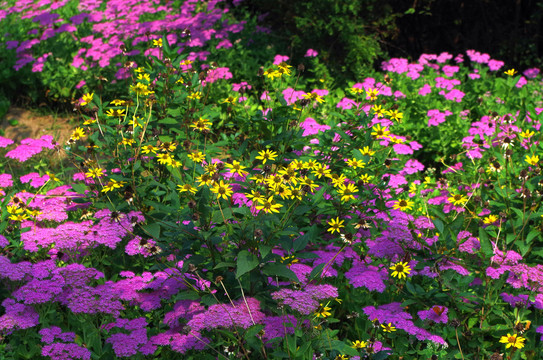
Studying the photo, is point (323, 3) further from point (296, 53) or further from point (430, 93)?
point (430, 93)

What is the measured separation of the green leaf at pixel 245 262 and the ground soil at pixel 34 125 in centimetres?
426

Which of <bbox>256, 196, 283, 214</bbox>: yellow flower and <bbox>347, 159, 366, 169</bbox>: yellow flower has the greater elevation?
<bbox>256, 196, 283, 214</bbox>: yellow flower

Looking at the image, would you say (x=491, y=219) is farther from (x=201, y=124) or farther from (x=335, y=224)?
(x=201, y=124)

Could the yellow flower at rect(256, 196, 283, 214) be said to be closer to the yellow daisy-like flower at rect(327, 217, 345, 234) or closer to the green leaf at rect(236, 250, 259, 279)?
the green leaf at rect(236, 250, 259, 279)

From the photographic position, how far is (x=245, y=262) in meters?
2.41

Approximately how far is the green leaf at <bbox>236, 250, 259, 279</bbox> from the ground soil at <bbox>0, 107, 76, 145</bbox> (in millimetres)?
4261

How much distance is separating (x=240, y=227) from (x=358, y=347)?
2.65 ft

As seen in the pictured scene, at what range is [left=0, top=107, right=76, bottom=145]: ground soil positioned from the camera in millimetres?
6480

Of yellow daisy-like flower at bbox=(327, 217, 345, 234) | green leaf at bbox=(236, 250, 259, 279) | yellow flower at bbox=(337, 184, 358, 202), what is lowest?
yellow daisy-like flower at bbox=(327, 217, 345, 234)

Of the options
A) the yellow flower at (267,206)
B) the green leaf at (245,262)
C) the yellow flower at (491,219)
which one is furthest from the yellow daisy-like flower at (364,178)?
the green leaf at (245,262)

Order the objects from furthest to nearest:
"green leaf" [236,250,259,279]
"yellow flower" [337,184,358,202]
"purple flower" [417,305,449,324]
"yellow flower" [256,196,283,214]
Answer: "yellow flower" [337,184,358,202], "purple flower" [417,305,449,324], "yellow flower" [256,196,283,214], "green leaf" [236,250,259,279]

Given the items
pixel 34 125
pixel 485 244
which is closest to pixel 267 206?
pixel 485 244

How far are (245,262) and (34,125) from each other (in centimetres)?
525

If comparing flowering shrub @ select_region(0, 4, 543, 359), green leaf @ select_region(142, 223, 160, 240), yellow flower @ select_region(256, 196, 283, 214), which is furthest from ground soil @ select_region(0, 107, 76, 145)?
yellow flower @ select_region(256, 196, 283, 214)
